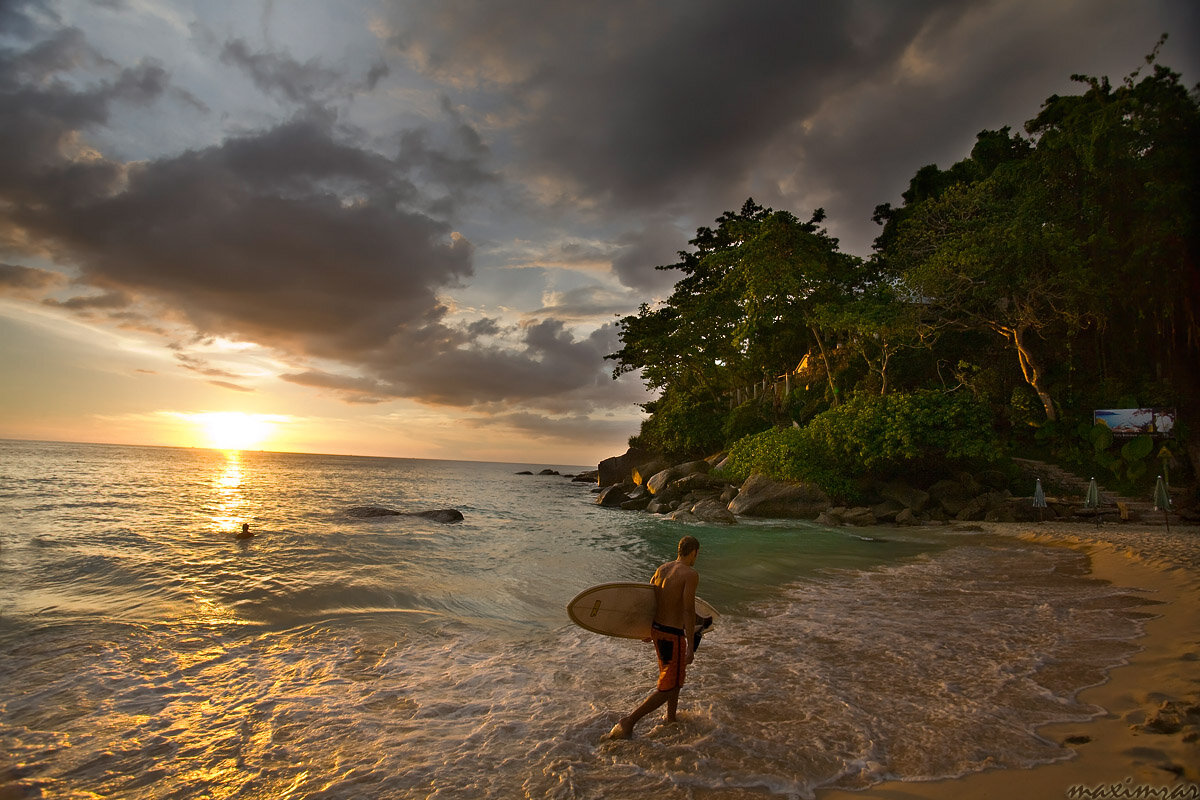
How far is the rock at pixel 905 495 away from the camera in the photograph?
71.5ft

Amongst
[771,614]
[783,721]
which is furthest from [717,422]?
[783,721]

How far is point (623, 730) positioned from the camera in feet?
15.9

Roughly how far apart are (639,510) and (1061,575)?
65.5 feet

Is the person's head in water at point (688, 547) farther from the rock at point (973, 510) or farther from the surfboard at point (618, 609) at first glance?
the rock at point (973, 510)

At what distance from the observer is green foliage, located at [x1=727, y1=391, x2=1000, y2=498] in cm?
2123

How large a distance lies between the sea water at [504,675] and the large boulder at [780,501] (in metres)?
8.37

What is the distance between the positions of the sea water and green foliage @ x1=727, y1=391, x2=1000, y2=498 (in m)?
8.19

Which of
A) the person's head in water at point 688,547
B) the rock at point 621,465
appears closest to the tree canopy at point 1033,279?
the rock at point 621,465

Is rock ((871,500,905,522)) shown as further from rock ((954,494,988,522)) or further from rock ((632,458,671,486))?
rock ((632,458,671,486))

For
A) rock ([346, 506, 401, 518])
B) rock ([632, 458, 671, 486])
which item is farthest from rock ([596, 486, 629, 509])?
rock ([346, 506, 401, 518])

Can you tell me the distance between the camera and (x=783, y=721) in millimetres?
5188

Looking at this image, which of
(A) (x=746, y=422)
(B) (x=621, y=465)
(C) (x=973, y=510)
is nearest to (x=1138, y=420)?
(C) (x=973, y=510)

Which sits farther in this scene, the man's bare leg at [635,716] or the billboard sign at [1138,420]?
the billboard sign at [1138,420]

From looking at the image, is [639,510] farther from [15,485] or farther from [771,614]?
[15,485]
